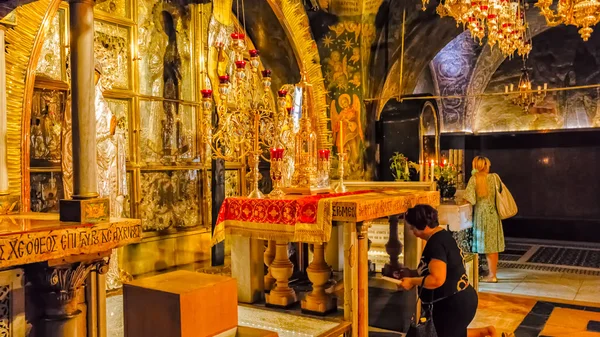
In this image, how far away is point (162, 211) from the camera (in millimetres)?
6766

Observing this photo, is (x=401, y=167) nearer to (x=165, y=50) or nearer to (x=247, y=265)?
(x=165, y=50)

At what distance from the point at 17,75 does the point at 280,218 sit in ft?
8.91

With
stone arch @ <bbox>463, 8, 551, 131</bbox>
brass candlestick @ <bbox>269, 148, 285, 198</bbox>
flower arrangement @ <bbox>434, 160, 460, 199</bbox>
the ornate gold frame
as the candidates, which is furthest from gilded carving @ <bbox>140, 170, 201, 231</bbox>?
stone arch @ <bbox>463, 8, 551, 131</bbox>

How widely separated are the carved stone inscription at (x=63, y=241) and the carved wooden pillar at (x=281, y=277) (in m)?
2.26

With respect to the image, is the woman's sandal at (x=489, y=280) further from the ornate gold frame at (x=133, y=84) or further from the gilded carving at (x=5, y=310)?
the gilded carving at (x=5, y=310)

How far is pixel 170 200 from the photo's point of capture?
6.88m

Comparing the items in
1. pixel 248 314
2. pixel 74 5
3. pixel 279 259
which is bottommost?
pixel 248 314

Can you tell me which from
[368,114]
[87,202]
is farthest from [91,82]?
[368,114]

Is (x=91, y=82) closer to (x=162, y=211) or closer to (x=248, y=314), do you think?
(x=248, y=314)

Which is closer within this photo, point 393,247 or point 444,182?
point 393,247

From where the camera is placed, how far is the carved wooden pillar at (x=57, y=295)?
2.36 meters

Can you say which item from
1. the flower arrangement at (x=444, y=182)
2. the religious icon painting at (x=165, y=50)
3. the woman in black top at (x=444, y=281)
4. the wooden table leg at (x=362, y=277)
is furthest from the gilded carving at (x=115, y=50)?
the flower arrangement at (x=444, y=182)

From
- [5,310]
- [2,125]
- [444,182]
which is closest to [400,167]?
[444,182]

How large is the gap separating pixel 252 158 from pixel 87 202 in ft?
7.04
